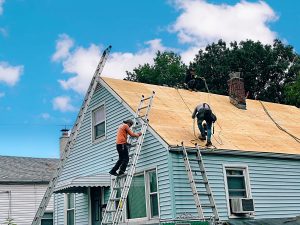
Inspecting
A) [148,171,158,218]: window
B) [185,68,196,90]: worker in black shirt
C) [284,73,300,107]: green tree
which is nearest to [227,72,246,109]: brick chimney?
[185,68,196,90]: worker in black shirt

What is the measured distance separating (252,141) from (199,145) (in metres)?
2.99

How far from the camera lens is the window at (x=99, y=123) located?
1834 centimetres

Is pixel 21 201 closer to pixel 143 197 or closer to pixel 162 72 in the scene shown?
pixel 143 197

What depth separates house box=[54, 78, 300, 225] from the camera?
1416 cm

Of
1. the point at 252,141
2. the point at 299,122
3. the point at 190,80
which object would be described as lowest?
the point at 252,141

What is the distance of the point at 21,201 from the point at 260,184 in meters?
19.7

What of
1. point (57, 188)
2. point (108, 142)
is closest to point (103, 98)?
point (108, 142)

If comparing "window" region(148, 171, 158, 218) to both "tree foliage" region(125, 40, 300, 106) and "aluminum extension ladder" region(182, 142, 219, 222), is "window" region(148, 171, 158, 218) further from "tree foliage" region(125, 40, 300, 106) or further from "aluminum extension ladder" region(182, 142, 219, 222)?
"tree foliage" region(125, 40, 300, 106)

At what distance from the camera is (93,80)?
651 inches

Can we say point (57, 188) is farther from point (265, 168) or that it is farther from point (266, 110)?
point (266, 110)

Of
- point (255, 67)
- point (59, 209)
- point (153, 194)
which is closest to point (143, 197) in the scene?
point (153, 194)

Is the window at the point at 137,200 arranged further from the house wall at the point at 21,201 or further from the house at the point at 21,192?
the house wall at the point at 21,201

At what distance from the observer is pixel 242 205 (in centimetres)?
1452

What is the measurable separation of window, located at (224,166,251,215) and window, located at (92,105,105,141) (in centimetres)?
541
